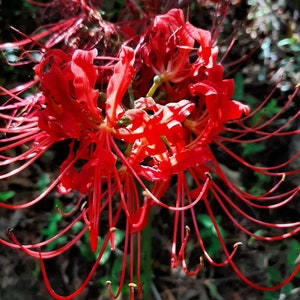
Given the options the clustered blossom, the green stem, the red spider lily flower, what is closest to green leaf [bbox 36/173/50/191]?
the green stem

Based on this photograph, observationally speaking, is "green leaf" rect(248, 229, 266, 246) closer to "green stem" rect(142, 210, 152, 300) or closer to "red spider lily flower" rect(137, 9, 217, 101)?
"green stem" rect(142, 210, 152, 300)

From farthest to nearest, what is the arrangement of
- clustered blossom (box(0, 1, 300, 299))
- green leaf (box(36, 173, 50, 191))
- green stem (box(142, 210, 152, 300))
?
green leaf (box(36, 173, 50, 191)), green stem (box(142, 210, 152, 300)), clustered blossom (box(0, 1, 300, 299))

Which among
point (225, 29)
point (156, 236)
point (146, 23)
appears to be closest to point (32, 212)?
point (156, 236)

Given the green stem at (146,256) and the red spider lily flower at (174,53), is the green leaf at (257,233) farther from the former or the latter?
the red spider lily flower at (174,53)

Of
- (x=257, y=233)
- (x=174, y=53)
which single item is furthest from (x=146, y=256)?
(x=174, y=53)

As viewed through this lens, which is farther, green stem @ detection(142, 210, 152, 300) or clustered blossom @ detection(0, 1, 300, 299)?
green stem @ detection(142, 210, 152, 300)

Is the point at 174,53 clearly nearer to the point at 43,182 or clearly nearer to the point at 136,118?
the point at 136,118

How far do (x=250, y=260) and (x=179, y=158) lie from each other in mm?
772

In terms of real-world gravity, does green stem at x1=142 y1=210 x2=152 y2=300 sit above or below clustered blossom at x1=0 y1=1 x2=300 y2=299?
below

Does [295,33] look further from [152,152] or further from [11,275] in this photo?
[11,275]

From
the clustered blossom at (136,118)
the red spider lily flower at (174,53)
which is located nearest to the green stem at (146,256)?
the clustered blossom at (136,118)

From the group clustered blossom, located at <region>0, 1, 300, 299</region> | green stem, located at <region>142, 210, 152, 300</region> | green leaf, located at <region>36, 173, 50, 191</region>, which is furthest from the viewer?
green leaf, located at <region>36, 173, 50, 191</region>

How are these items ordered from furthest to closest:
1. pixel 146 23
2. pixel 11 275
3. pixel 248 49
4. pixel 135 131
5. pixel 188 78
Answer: pixel 248 49 < pixel 11 275 < pixel 146 23 < pixel 188 78 < pixel 135 131

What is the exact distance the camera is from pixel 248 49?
→ 161cm
